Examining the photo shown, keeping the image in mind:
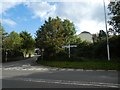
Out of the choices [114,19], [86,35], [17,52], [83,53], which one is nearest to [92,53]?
[83,53]

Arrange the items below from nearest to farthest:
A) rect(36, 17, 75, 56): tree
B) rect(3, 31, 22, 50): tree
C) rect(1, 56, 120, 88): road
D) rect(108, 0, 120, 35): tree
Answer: rect(1, 56, 120, 88): road
rect(108, 0, 120, 35): tree
rect(36, 17, 75, 56): tree
rect(3, 31, 22, 50): tree

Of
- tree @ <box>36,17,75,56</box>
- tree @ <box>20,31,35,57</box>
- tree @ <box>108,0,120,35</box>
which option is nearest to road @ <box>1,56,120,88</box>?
tree @ <box>108,0,120,35</box>

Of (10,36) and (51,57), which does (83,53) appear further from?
(10,36)

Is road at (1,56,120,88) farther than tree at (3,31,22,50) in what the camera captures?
No

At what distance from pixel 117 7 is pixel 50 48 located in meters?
17.1

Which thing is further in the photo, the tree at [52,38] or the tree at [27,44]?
the tree at [27,44]

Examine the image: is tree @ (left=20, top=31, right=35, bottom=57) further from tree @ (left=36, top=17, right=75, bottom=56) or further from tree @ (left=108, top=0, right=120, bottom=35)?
tree @ (left=108, top=0, right=120, bottom=35)

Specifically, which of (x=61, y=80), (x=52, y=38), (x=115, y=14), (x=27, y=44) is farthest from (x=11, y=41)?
(x=61, y=80)

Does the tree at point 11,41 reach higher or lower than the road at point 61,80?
higher

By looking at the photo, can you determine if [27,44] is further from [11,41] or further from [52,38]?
[52,38]

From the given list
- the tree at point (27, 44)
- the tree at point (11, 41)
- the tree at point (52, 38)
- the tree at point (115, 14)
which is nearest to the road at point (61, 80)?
the tree at point (115, 14)

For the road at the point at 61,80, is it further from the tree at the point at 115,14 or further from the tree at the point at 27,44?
the tree at the point at 27,44

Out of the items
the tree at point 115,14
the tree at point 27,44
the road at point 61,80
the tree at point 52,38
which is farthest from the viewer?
the tree at point 27,44

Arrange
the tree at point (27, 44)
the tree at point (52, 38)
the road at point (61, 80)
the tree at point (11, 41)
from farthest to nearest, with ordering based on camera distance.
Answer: the tree at point (27, 44)
the tree at point (11, 41)
the tree at point (52, 38)
the road at point (61, 80)
